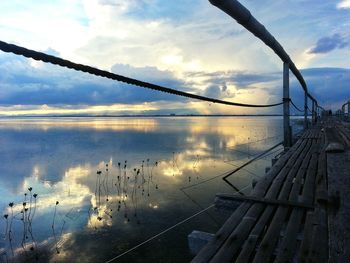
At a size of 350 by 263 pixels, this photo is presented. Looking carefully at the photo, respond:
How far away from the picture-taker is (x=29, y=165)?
86.7 ft

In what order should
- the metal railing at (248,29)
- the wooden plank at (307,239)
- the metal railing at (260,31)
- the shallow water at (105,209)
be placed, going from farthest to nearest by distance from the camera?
the shallow water at (105,209), the metal railing at (260,31), the wooden plank at (307,239), the metal railing at (248,29)

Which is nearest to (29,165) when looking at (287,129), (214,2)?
(287,129)

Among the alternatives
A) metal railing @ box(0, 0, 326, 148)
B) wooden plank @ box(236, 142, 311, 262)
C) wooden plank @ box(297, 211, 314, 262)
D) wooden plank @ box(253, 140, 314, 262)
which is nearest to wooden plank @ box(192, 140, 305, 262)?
wooden plank @ box(236, 142, 311, 262)

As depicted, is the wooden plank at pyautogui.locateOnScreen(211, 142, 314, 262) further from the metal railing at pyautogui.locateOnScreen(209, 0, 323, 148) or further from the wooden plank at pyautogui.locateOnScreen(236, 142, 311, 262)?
the metal railing at pyautogui.locateOnScreen(209, 0, 323, 148)

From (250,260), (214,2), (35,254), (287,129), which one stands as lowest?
(35,254)

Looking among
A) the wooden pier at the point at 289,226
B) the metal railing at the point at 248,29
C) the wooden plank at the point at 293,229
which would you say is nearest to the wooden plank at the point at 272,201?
the wooden pier at the point at 289,226

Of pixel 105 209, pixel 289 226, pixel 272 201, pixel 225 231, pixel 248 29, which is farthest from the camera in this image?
pixel 105 209

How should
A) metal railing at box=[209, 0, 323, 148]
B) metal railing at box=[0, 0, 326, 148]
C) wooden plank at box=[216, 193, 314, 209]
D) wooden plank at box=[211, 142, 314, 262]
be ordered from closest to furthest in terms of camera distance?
metal railing at box=[0, 0, 326, 148] < wooden plank at box=[211, 142, 314, 262] < wooden plank at box=[216, 193, 314, 209] < metal railing at box=[209, 0, 323, 148]

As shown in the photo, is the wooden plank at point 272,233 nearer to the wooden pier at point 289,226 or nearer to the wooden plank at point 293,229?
the wooden pier at point 289,226

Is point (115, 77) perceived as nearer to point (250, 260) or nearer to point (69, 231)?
point (250, 260)

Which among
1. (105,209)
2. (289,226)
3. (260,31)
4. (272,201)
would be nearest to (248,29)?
(260,31)

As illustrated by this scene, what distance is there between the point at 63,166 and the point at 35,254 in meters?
17.3

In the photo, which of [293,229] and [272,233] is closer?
[272,233]

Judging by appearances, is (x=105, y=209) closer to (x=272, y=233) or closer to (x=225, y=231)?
(x=225, y=231)
